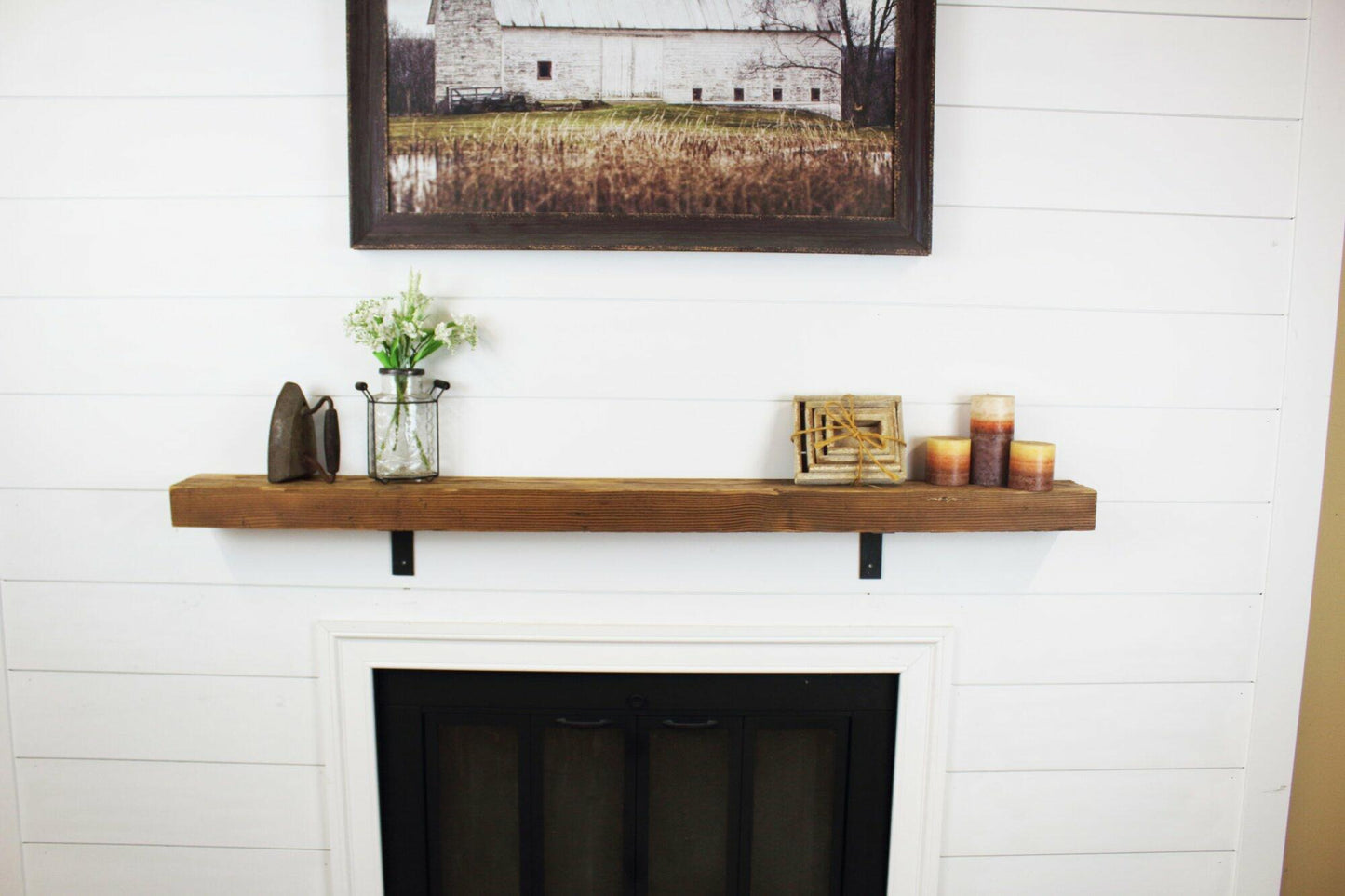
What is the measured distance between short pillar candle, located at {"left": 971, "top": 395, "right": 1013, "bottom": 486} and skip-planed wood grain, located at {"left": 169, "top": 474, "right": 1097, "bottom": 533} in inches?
2.1

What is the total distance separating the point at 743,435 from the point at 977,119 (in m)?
0.63

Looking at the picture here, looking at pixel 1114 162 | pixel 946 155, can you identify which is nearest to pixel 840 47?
pixel 946 155

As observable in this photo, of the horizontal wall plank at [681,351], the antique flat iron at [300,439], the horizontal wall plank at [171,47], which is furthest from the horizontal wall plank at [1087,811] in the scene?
the horizontal wall plank at [171,47]

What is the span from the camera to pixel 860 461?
120 cm

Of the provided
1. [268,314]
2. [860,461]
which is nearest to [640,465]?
[860,461]

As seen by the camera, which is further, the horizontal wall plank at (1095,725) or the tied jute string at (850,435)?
the horizontal wall plank at (1095,725)

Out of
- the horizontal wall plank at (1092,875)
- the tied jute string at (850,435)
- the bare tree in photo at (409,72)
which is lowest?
the horizontal wall plank at (1092,875)

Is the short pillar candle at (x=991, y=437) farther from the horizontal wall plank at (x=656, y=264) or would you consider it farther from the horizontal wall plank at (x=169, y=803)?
the horizontal wall plank at (x=169, y=803)

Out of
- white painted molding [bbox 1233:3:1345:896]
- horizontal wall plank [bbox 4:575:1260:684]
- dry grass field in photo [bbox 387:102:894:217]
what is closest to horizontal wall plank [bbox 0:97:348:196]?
dry grass field in photo [bbox 387:102:894:217]

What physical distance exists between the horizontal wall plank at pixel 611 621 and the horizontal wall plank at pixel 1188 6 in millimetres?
955

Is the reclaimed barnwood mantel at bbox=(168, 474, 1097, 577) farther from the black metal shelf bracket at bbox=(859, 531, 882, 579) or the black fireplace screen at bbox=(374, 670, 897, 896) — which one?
the black fireplace screen at bbox=(374, 670, 897, 896)

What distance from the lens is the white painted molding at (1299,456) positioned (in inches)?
48.8

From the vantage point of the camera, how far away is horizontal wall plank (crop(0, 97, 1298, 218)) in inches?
48.4

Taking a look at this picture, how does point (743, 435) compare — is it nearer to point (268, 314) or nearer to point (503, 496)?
point (503, 496)
